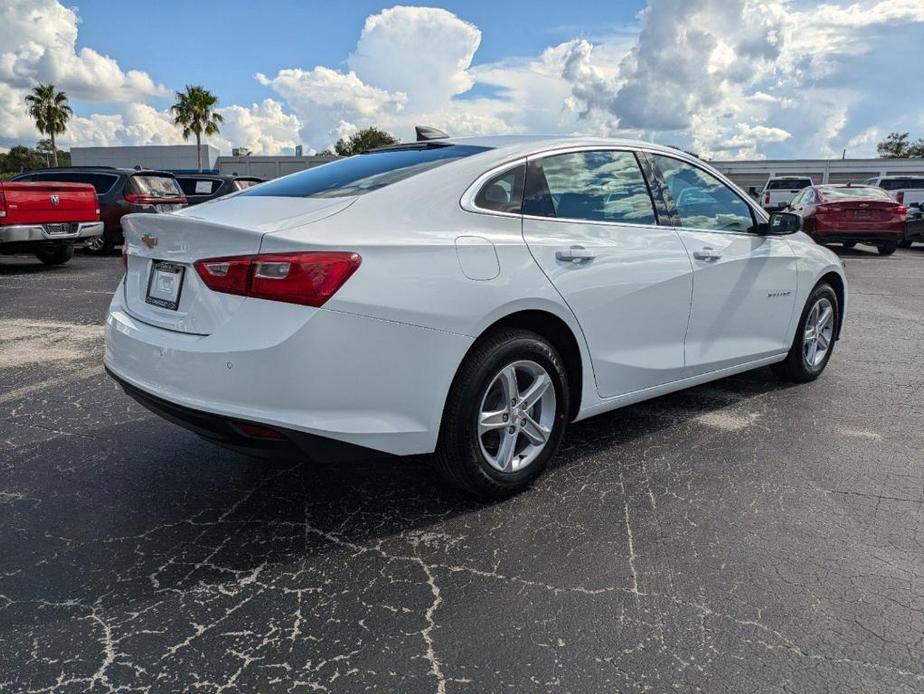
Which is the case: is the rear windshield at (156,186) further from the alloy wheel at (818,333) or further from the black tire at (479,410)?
the black tire at (479,410)

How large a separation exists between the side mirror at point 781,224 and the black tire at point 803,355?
0.74 metres

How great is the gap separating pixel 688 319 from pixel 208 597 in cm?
281

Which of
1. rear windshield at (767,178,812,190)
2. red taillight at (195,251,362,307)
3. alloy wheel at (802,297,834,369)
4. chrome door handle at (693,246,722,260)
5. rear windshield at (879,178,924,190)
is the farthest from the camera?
rear windshield at (767,178,812,190)

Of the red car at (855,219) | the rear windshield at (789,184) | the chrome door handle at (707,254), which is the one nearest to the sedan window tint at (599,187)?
the chrome door handle at (707,254)

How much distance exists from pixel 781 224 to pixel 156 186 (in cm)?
1316

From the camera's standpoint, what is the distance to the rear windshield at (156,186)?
14.1 meters

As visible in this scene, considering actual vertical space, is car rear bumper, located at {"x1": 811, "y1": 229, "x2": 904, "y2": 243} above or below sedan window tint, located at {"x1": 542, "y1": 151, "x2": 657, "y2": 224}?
below

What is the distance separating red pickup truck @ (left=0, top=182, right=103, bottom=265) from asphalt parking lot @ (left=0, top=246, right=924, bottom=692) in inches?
293

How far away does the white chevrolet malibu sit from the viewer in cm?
264

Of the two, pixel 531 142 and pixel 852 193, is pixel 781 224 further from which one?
pixel 852 193

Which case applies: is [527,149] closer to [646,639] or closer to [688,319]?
[688,319]

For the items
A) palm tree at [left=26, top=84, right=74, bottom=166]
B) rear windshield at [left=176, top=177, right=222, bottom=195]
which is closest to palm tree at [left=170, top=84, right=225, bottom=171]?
palm tree at [left=26, top=84, right=74, bottom=166]

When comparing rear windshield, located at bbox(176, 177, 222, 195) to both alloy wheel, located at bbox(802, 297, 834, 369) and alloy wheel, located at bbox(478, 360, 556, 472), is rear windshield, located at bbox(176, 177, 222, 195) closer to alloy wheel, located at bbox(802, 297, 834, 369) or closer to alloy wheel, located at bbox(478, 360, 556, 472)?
alloy wheel, located at bbox(802, 297, 834, 369)

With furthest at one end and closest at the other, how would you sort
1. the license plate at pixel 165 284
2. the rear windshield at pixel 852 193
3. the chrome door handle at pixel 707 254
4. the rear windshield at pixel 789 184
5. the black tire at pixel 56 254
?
the rear windshield at pixel 789 184
the rear windshield at pixel 852 193
the black tire at pixel 56 254
the chrome door handle at pixel 707 254
the license plate at pixel 165 284
